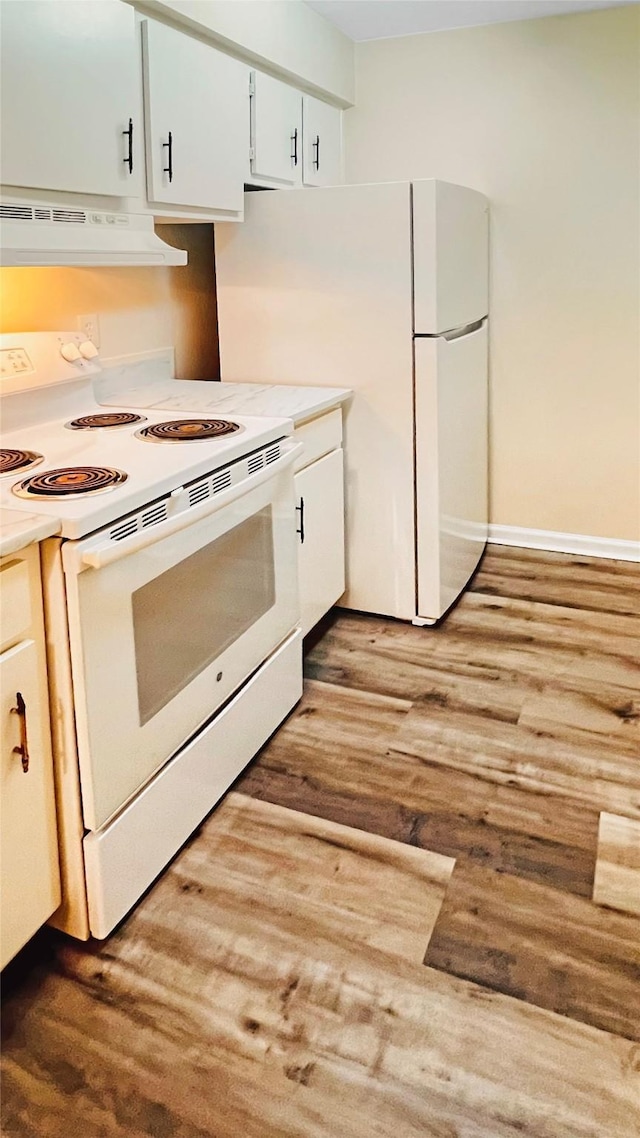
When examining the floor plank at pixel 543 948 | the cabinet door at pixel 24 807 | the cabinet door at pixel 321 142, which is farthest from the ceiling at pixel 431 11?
the floor plank at pixel 543 948

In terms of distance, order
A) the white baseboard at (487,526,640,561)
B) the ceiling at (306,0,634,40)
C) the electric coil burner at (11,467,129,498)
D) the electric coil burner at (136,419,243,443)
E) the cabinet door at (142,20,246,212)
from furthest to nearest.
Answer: the white baseboard at (487,526,640,561) < the ceiling at (306,0,634,40) < the cabinet door at (142,20,246,212) < the electric coil burner at (136,419,243,443) < the electric coil burner at (11,467,129,498)

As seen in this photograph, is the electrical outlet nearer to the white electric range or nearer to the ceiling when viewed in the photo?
the white electric range

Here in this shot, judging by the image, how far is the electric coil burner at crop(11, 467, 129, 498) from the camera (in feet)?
4.77

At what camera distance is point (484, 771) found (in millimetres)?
2059

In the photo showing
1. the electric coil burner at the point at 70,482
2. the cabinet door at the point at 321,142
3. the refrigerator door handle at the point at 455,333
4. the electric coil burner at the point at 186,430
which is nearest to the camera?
the electric coil burner at the point at 70,482

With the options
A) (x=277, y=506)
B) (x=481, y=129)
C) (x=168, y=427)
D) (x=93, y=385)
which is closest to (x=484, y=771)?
(x=277, y=506)

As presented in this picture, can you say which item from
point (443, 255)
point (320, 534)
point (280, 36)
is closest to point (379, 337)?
point (443, 255)

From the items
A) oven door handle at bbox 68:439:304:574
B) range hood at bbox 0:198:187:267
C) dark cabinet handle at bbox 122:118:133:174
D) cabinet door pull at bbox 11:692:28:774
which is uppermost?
dark cabinet handle at bbox 122:118:133:174

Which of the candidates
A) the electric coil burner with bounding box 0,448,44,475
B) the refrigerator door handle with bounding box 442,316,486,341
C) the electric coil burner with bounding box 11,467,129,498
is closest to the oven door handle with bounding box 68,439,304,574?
the electric coil burner with bounding box 11,467,129,498

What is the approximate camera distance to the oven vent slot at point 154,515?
1513mm

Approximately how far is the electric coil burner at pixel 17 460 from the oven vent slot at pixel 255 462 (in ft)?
1.48

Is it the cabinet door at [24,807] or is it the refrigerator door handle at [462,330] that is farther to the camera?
the refrigerator door handle at [462,330]

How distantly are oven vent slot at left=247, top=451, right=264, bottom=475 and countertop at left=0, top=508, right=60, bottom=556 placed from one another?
657mm

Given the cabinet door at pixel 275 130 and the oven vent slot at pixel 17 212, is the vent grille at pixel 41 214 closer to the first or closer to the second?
the oven vent slot at pixel 17 212
